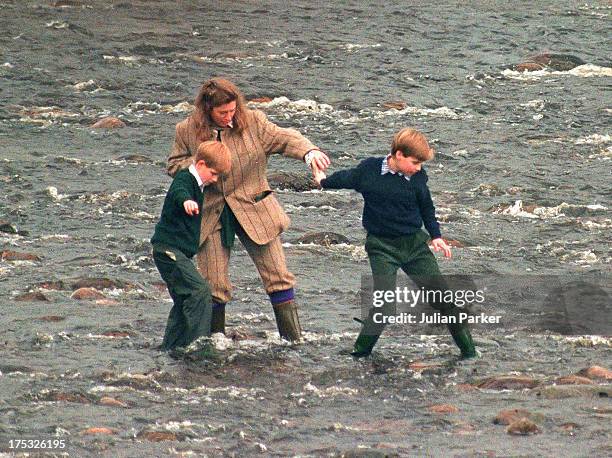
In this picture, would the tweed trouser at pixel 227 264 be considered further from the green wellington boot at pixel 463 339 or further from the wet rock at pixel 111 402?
the wet rock at pixel 111 402

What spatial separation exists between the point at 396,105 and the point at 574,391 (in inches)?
475

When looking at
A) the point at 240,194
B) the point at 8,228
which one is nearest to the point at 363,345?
the point at 240,194

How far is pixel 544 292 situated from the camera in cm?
1268

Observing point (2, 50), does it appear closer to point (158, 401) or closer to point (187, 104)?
point (187, 104)

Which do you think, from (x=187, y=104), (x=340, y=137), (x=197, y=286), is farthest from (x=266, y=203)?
(x=187, y=104)

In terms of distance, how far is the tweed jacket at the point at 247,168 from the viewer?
10484mm

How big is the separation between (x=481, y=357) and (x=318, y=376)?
1138mm

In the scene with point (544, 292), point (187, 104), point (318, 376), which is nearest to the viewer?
point (318, 376)

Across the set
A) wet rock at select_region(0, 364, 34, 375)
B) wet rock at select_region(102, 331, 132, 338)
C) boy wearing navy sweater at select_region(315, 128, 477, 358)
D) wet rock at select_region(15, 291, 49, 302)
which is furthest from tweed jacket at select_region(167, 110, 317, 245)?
wet rock at select_region(15, 291, 49, 302)

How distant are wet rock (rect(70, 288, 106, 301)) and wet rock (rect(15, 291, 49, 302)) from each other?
8.4 inches

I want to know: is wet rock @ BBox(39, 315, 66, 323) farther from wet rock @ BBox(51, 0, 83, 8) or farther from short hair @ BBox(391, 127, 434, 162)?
wet rock @ BBox(51, 0, 83, 8)

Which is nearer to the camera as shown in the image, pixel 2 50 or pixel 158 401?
pixel 158 401

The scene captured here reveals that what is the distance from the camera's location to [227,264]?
35.0 ft

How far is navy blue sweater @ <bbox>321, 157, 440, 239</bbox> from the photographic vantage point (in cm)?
1015
